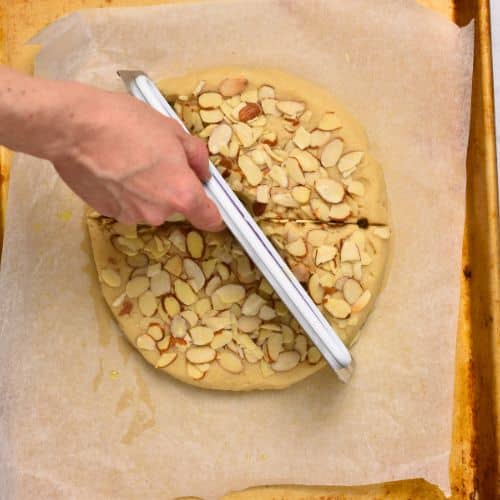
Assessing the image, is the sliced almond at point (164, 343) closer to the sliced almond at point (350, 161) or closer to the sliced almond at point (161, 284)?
the sliced almond at point (161, 284)

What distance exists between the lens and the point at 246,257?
3.03 ft

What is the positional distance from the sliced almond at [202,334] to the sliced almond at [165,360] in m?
0.04

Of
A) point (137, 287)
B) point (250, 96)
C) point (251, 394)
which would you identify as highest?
point (250, 96)

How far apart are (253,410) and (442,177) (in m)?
0.43

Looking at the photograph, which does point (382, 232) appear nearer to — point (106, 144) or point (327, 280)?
point (327, 280)

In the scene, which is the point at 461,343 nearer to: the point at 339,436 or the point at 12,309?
the point at 339,436

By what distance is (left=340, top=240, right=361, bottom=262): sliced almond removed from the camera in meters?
0.91

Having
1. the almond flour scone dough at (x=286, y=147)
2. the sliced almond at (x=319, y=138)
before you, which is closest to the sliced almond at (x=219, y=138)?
the almond flour scone dough at (x=286, y=147)

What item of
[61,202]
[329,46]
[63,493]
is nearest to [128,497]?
[63,493]

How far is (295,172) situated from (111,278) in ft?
0.97

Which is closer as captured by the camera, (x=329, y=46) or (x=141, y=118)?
(x=141, y=118)

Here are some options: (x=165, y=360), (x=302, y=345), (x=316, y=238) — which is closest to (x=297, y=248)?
(x=316, y=238)

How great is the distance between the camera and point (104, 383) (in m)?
0.97

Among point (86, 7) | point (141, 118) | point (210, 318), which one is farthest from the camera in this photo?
point (86, 7)
